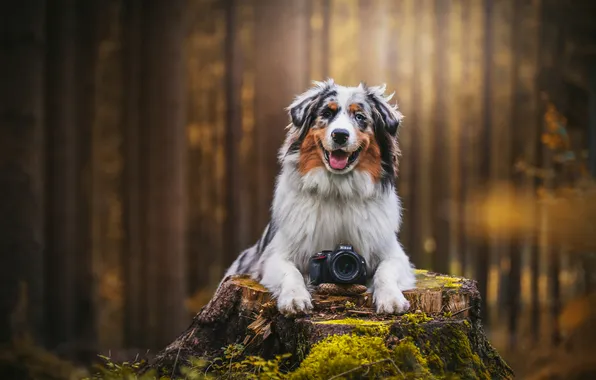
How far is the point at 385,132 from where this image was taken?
3180 millimetres

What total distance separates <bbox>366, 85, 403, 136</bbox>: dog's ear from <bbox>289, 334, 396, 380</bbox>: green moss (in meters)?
1.11

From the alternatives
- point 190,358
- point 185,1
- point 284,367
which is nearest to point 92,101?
point 185,1

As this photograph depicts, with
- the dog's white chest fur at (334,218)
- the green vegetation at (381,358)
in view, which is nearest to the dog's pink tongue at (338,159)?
the dog's white chest fur at (334,218)

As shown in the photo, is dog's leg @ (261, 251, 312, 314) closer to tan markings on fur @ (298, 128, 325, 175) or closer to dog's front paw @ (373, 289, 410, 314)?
dog's front paw @ (373, 289, 410, 314)

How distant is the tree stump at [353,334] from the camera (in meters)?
2.51

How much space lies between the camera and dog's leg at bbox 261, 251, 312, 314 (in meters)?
2.79

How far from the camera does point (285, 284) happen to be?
9.62ft

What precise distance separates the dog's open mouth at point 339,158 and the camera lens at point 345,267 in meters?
0.43

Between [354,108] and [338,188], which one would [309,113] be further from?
[338,188]

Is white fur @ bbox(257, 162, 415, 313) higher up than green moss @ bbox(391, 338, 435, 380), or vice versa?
white fur @ bbox(257, 162, 415, 313)

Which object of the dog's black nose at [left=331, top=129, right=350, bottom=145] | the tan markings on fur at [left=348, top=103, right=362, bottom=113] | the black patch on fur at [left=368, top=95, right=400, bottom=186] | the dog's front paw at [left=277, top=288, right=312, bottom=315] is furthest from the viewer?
the black patch on fur at [left=368, top=95, right=400, bottom=186]

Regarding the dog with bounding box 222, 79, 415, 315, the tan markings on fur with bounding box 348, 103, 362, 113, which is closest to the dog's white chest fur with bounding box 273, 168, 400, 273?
the dog with bounding box 222, 79, 415, 315

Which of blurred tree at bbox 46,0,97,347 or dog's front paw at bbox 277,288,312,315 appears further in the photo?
blurred tree at bbox 46,0,97,347

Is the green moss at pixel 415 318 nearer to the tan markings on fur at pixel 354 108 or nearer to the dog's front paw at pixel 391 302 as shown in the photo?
the dog's front paw at pixel 391 302
